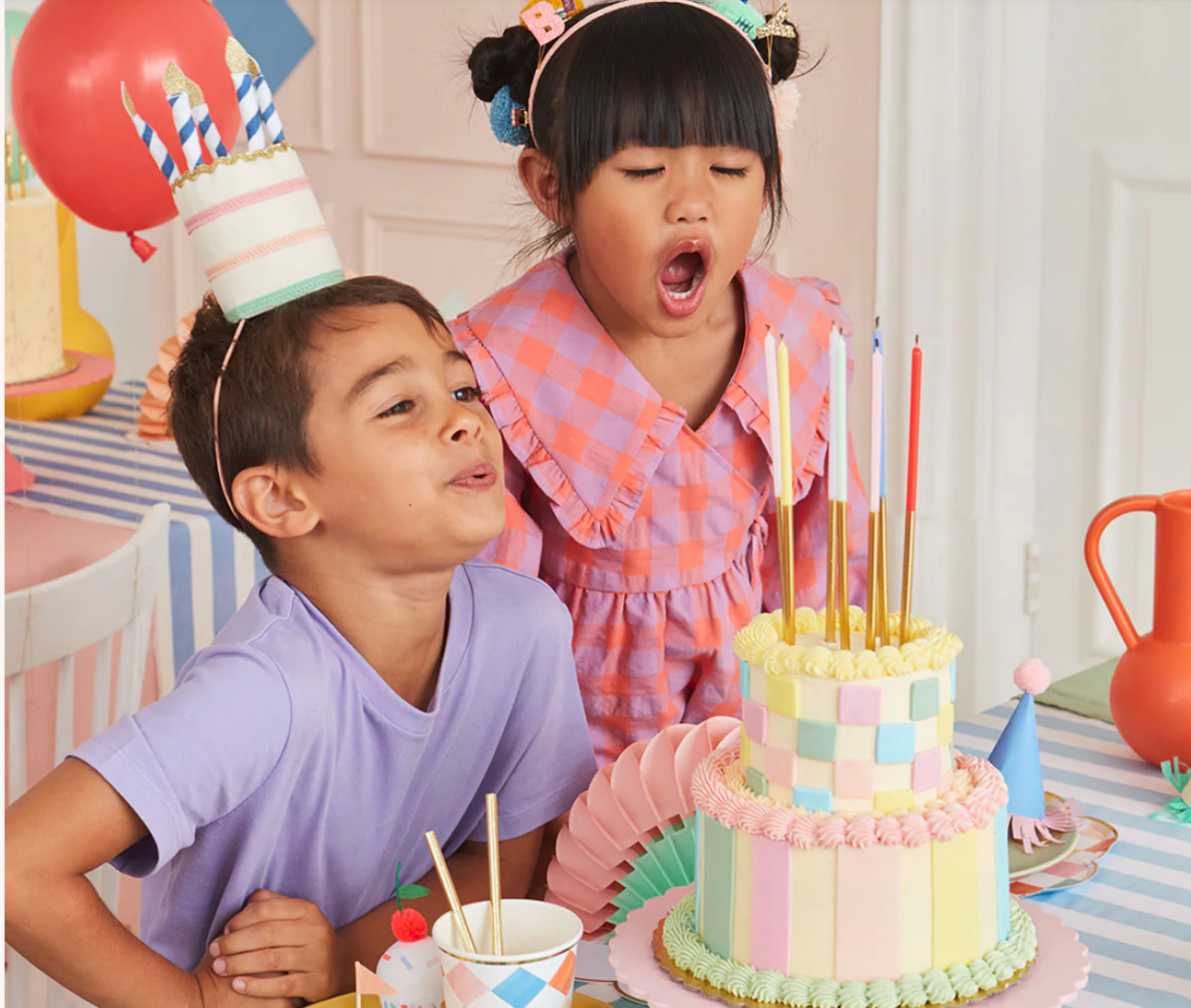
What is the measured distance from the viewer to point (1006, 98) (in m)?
2.33

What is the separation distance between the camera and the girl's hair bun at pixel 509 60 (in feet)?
4.23

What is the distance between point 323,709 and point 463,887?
184 millimetres

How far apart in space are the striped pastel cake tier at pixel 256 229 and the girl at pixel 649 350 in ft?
0.99

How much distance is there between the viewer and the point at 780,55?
1312 mm

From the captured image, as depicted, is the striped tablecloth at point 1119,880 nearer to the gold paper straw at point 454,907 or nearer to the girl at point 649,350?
the gold paper straw at point 454,907

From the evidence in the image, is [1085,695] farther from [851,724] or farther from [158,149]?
[158,149]

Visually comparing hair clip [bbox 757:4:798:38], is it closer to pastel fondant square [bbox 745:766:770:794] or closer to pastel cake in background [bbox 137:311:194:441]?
pastel fondant square [bbox 745:766:770:794]

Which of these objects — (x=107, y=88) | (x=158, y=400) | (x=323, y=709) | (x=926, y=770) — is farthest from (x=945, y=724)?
(x=158, y=400)

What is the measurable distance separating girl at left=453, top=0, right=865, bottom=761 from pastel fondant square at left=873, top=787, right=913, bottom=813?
1.87 ft

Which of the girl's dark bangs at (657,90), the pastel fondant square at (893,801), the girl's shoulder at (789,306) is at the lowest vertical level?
the pastel fondant square at (893,801)

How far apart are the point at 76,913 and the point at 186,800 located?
9 cm

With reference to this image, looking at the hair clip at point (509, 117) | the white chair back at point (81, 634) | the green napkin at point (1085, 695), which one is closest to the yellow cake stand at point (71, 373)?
the white chair back at point (81, 634)

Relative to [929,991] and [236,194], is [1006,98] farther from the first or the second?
[929,991]

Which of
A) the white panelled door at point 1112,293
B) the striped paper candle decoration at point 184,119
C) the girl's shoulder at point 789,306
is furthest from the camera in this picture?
the white panelled door at point 1112,293
